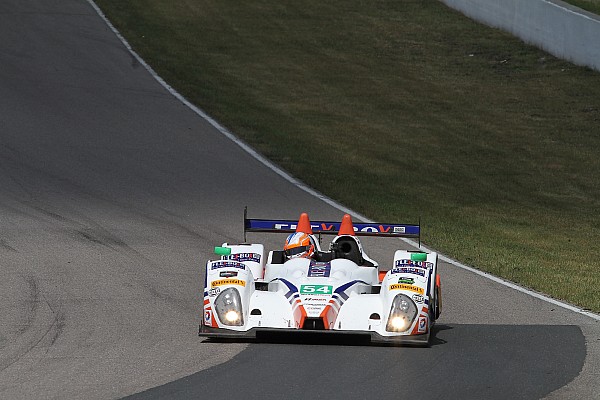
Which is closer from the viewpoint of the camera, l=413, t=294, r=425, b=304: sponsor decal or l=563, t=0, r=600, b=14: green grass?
l=413, t=294, r=425, b=304: sponsor decal

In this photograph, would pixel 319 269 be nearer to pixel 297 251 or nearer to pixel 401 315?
pixel 297 251

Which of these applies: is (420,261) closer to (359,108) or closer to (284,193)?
(284,193)

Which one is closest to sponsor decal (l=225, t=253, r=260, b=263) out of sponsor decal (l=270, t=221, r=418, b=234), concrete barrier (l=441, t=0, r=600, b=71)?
sponsor decal (l=270, t=221, r=418, b=234)

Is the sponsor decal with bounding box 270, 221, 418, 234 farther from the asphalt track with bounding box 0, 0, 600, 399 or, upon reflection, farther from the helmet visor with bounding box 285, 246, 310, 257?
the asphalt track with bounding box 0, 0, 600, 399

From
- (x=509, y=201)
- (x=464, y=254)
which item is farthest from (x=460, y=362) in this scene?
(x=509, y=201)

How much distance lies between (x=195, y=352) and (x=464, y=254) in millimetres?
6797

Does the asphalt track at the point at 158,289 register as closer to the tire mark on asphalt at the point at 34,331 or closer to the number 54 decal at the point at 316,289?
the tire mark on asphalt at the point at 34,331

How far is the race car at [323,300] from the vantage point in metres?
10.9

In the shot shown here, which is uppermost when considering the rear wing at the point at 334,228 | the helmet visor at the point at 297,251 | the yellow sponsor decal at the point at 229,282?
the rear wing at the point at 334,228

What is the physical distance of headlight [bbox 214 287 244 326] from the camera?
436 inches

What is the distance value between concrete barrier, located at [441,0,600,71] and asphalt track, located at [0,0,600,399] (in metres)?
10.5

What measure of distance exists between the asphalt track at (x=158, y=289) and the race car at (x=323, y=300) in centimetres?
19

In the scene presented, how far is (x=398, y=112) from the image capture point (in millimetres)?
28328

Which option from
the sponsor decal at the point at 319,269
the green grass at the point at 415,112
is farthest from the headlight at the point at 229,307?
the green grass at the point at 415,112
